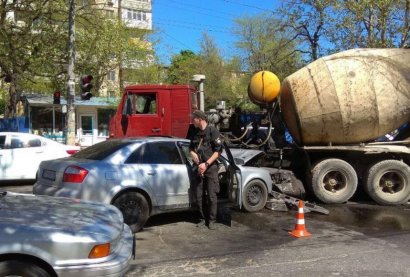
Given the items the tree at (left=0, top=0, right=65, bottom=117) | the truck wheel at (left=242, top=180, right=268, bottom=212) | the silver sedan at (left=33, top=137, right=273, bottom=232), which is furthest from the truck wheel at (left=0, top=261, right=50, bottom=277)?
the tree at (left=0, top=0, right=65, bottom=117)

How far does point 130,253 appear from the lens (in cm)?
427

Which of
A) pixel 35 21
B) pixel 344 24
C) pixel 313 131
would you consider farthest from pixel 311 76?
pixel 35 21

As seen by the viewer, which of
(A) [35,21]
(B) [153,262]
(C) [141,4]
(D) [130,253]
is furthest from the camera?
(C) [141,4]

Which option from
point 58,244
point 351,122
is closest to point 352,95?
point 351,122

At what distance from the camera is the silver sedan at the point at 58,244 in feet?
12.0

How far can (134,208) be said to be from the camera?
7.40m

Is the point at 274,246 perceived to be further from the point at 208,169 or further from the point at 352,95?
the point at 352,95

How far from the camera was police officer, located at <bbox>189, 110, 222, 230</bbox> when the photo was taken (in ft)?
24.9

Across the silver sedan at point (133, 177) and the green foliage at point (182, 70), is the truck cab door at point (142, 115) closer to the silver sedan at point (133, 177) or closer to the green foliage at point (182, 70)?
the silver sedan at point (133, 177)

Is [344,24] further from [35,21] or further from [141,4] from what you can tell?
[141,4]

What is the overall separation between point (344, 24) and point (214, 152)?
13.2 meters

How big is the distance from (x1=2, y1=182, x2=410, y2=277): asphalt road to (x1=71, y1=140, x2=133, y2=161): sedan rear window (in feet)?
4.36

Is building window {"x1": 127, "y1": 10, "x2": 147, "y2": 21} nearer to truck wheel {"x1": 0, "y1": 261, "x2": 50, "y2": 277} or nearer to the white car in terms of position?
the white car

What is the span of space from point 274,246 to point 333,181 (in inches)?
164
